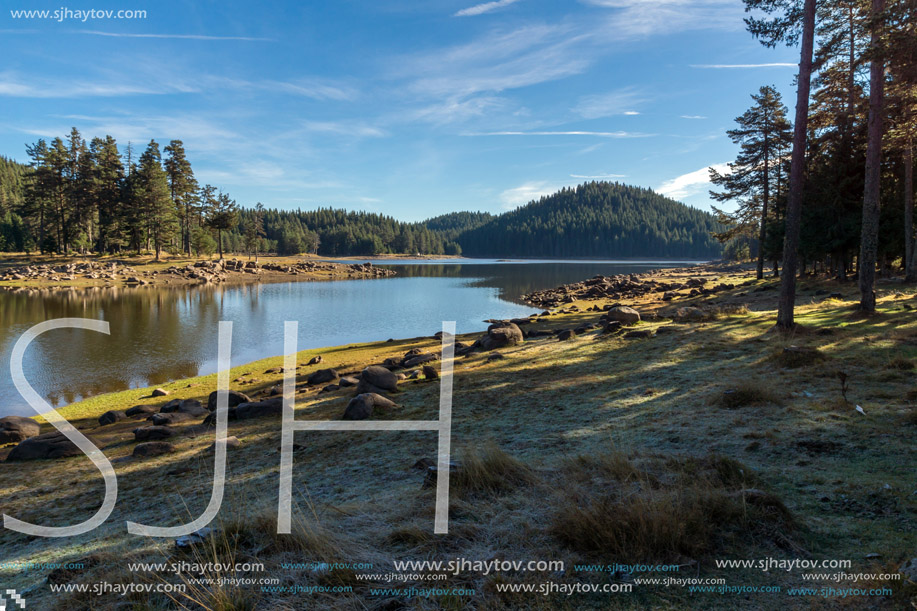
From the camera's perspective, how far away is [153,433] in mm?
10664

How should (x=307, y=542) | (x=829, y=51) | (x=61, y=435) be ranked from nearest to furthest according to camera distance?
(x=307, y=542), (x=61, y=435), (x=829, y=51)

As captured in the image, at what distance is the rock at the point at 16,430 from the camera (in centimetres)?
1134

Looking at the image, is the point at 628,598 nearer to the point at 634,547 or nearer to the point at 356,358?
the point at 634,547

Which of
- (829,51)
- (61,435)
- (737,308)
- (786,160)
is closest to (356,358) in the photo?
(61,435)

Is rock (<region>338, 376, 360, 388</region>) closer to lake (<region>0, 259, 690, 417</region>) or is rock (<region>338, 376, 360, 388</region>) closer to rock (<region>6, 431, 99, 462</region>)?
rock (<region>6, 431, 99, 462</region>)

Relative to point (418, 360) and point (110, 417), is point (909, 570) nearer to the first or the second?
point (418, 360)

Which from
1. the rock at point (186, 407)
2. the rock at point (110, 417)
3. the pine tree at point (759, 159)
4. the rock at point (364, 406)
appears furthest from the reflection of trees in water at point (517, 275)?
the rock at point (110, 417)

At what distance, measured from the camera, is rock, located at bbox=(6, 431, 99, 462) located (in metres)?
10.0

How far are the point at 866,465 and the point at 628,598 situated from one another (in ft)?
12.1

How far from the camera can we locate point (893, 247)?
25.8 meters

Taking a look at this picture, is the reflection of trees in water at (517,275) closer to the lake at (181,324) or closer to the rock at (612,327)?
the lake at (181,324)

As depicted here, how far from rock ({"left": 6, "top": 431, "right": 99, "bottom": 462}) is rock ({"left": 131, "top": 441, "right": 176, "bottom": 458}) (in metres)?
1.77

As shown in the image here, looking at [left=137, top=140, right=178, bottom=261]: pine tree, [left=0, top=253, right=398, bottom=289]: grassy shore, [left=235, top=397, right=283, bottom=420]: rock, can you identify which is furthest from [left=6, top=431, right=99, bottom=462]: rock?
[left=137, top=140, right=178, bottom=261]: pine tree

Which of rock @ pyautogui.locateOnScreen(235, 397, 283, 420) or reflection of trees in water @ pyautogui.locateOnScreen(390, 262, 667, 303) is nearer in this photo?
rock @ pyautogui.locateOnScreen(235, 397, 283, 420)
